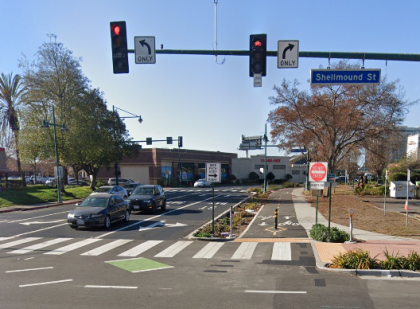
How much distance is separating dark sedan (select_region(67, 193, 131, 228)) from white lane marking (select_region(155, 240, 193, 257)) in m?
4.42

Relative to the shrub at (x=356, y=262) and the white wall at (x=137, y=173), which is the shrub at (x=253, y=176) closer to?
the white wall at (x=137, y=173)

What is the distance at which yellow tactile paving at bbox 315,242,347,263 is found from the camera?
9619 mm

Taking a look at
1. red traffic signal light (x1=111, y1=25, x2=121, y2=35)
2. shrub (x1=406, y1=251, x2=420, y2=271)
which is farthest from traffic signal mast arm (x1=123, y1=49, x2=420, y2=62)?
shrub (x1=406, y1=251, x2=420, y2=271)

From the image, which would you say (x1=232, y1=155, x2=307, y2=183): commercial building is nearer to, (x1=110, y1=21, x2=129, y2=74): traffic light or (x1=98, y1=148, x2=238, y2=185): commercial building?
(x1=98, y1=148, x2=238, y2=185): commercial building

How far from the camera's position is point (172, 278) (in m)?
7.98

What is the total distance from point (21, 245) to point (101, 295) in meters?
7.09

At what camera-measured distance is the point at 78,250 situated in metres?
11.2

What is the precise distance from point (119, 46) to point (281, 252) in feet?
25.4

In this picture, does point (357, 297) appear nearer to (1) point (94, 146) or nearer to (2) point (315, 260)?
(2) point (315, 260)

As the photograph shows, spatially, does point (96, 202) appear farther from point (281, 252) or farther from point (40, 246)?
point (281, 252)

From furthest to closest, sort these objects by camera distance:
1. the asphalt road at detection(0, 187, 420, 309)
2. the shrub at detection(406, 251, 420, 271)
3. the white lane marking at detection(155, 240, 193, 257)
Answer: the white lane marking at detection(155, 240, 193, 257) → the shrub at detection(406, 251, 420, 271) → the asphalt road at detection(0, 187, 420, 309)

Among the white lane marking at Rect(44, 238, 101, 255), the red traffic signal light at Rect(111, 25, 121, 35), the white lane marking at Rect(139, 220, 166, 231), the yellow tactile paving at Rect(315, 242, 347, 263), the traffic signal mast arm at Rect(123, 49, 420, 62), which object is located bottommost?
the white lane marking at Rect(139, 220, 166, 231)

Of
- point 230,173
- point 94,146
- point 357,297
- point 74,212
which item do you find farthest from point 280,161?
point 357,297

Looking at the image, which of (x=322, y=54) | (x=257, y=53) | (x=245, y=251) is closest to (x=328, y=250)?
(x=245, y=251)
